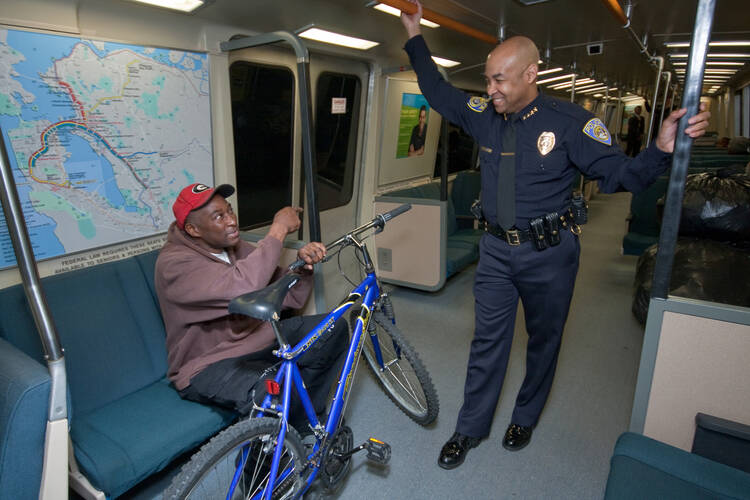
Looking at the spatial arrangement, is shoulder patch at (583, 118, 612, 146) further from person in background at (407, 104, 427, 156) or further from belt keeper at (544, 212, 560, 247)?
person in background at (407, 104, 427, 156)

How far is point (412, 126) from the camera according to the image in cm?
570

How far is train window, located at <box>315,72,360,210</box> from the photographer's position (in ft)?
14.7

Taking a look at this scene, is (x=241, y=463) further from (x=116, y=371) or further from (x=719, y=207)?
(x=719, y=207)

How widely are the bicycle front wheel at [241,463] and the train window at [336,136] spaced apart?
2936 millimetres

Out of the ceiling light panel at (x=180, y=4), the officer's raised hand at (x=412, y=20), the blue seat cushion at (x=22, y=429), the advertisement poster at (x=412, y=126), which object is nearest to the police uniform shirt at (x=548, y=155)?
the officer's raised hand at (x=412, y=20)

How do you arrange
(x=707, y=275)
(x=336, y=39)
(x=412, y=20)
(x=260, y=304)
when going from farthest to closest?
1. (x=336, y=39)
2. (x=707, y=275)
3. (x=412, y=20)
4. (x=260, y=304)

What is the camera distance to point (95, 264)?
262cm

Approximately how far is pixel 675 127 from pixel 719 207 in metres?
2.92

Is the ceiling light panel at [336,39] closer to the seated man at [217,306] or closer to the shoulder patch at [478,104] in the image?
the shoulder patch at [478,104]

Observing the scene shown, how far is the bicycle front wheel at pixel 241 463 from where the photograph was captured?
1.51m

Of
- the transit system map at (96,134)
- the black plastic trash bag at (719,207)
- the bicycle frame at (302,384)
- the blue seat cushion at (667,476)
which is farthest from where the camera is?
the black plastic trash bag at (719,207)

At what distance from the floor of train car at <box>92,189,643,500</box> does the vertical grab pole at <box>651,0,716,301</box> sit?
4.32 ft

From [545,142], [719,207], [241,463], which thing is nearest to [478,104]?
[545,142]

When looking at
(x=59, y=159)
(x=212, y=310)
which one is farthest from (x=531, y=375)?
(x=59, y=159)
